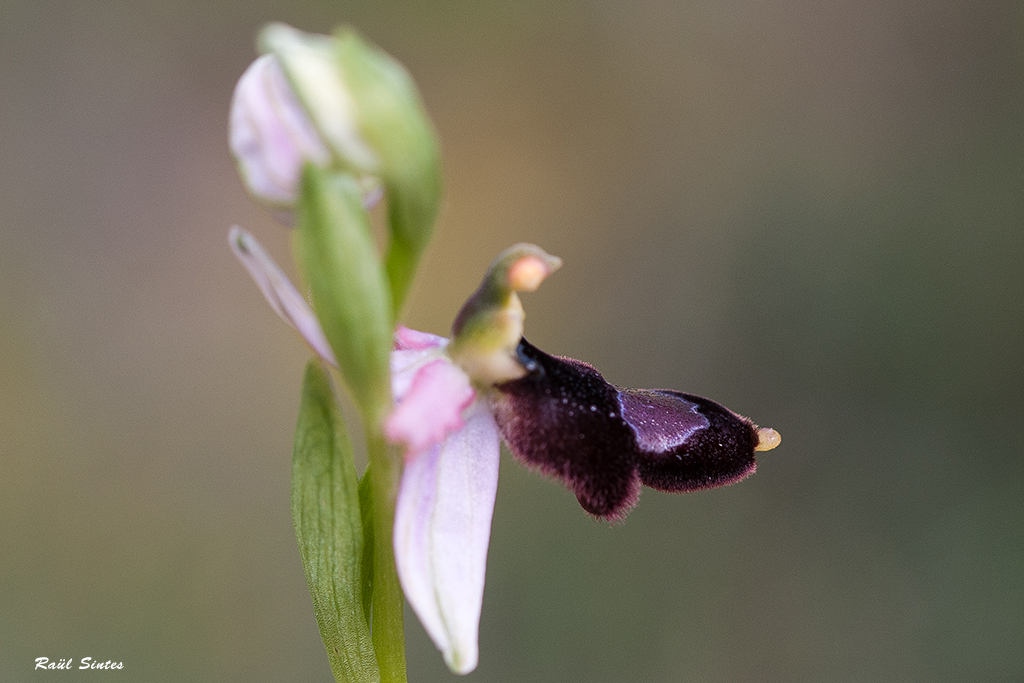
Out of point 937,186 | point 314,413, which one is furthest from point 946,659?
point 314,413

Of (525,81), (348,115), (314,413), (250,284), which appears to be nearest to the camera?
(348,115)

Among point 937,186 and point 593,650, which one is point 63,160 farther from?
point 937,186

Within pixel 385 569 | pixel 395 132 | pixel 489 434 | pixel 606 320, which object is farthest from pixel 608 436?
pixel 606 320

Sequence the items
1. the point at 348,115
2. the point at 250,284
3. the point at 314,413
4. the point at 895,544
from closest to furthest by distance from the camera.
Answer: the point at 348,115
the point at 314,413
the point at 895,544
the point at 250,284

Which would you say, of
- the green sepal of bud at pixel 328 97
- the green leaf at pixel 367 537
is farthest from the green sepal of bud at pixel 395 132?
the green leaf at pixel 367 537

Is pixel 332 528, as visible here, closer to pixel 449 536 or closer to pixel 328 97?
pixel 449 536

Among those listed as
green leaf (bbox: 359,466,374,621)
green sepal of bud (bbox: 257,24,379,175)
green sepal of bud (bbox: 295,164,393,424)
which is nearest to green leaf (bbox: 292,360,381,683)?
green leaf (bbox: 359,466,374,621)

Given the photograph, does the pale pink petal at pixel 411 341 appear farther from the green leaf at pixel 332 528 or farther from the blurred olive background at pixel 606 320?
the blurred olive background at pixel 606 320
